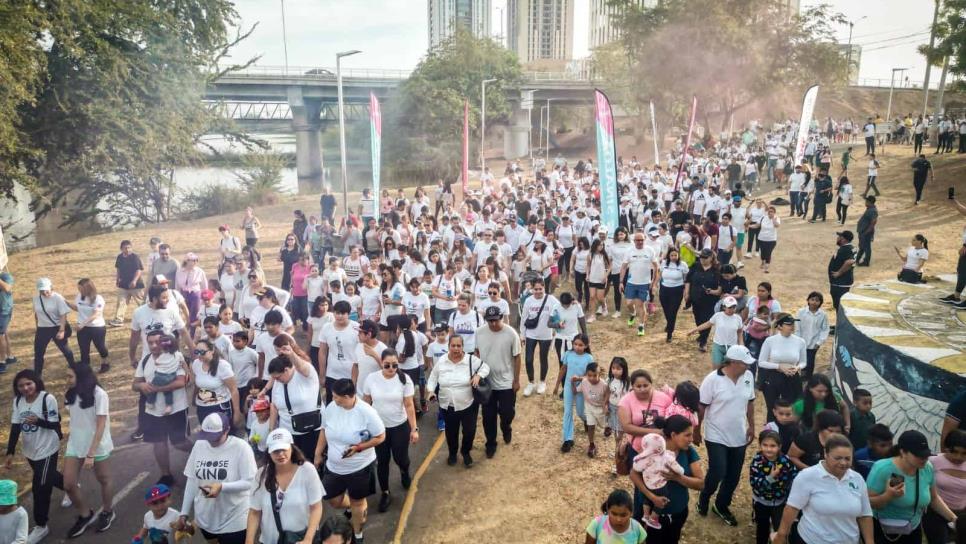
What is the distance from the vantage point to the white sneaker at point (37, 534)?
6027 mm

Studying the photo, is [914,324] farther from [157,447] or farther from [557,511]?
[157,447]

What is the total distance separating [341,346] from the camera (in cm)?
745

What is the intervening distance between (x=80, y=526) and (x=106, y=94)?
19459 millimetres

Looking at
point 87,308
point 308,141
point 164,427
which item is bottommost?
point 164,427

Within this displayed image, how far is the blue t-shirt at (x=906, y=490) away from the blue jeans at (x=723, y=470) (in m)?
1.32

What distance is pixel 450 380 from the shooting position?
675 centimetres

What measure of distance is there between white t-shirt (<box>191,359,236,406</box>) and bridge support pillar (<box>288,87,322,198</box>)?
4854cm

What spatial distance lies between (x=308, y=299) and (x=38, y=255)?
15.3m

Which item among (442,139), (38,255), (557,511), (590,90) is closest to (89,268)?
(38,255)

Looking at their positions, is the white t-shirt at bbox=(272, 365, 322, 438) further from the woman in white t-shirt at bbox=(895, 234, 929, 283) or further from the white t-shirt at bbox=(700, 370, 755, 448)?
the woman in white t-shirt at bbox=(895, 234, 929, 283)

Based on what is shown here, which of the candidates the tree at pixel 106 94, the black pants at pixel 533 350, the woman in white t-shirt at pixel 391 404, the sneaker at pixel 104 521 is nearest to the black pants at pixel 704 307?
the black pants at pixel 533 350

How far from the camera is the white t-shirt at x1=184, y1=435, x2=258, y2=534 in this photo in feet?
15.9

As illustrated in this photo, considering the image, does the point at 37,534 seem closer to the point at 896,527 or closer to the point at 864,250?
the point at 896,527

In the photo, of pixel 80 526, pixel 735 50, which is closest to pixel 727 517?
pixel 80 526
